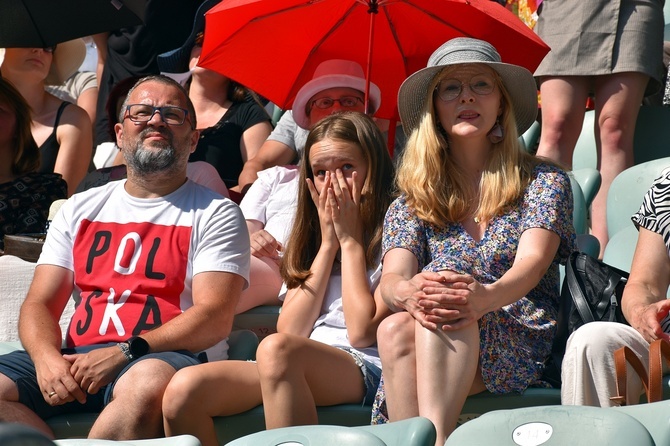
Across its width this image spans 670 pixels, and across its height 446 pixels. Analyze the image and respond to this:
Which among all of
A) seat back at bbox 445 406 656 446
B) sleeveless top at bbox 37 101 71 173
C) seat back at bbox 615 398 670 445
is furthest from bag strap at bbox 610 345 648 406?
sleeveless top at bbox 37 101 71 173


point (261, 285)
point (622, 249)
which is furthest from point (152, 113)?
point (622, 249)

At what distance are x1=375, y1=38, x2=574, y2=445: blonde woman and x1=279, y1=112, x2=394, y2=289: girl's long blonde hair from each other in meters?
0.16

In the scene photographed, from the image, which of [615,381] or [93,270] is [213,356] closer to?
[93,270]

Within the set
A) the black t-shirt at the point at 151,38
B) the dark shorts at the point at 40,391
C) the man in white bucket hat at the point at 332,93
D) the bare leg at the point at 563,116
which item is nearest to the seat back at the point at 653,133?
the bare leg at the point at 563,116

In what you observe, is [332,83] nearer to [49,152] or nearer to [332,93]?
[332,93]

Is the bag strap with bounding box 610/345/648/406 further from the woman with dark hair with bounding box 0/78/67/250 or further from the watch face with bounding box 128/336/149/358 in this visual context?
the woman with dark hair with bounding box 0/78/67/250

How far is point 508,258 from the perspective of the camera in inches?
139

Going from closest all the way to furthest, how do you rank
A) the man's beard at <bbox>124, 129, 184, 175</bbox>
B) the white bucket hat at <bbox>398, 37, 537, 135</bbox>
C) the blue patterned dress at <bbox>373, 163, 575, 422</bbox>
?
1. the blue patterned dress at <bbox>373, 163, 575, 422</bbox>
2. the white bucket hat at <bbox>398, 37, 537, 135</bbox>
3. the man's beard at <bbox>124, 129, 184, 175</bbox>

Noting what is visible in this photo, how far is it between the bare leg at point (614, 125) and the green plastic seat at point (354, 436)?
9.35 feet

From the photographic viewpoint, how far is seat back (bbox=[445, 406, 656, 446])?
225 centimetres

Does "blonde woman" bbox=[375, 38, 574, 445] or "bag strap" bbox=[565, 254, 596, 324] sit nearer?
"blonde woman" bbox=[375, 38, 574, 445]

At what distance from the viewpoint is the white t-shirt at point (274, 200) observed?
4.70m

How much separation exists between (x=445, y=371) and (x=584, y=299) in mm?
581

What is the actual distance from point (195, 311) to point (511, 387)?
108 centimetres
